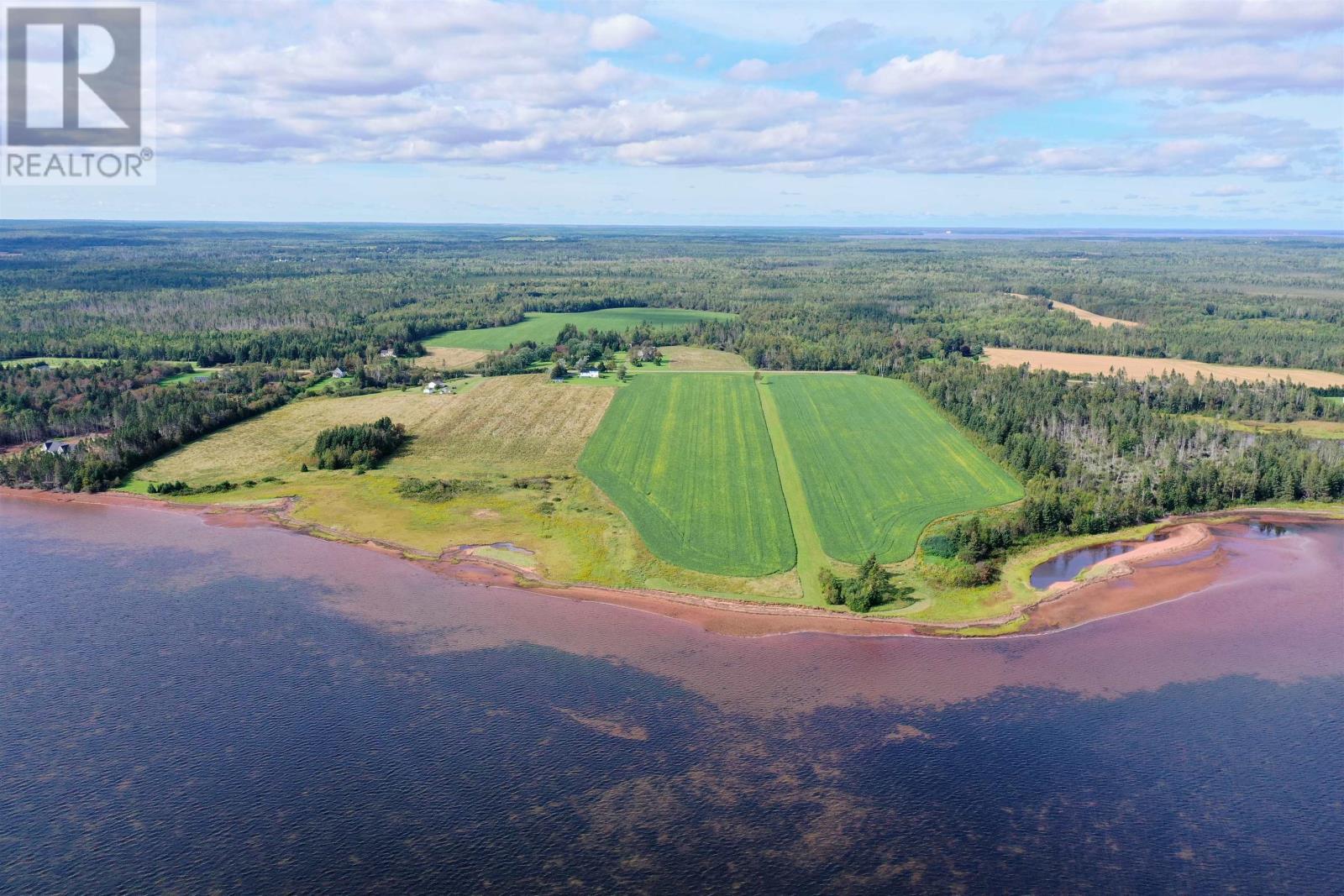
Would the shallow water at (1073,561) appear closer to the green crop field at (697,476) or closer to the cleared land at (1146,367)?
the green crop field at (697,476)

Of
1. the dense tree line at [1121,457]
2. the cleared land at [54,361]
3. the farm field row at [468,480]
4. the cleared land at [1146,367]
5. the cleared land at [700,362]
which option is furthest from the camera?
the cleared land at [700,362]

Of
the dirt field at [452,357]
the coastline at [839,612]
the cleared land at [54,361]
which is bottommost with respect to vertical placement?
the coastline at [839,612]

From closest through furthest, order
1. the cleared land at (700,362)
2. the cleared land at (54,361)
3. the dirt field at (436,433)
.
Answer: the dirt field at (436,433)
the cleared land at (54,361)
the cleared land at (700,362)

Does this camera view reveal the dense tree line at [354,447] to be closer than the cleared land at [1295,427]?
Yes

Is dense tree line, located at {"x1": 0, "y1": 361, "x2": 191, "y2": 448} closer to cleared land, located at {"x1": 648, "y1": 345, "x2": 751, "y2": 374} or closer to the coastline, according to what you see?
the coastline

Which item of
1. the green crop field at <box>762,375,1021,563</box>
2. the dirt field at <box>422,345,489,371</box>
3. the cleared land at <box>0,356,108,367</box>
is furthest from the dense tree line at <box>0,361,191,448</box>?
the green crop field at <box>762,375,1021,563</box>

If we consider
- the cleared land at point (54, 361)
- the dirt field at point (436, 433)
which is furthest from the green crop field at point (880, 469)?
the cleared land at point (54, 361)

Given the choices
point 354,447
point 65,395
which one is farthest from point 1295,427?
point 65,395
